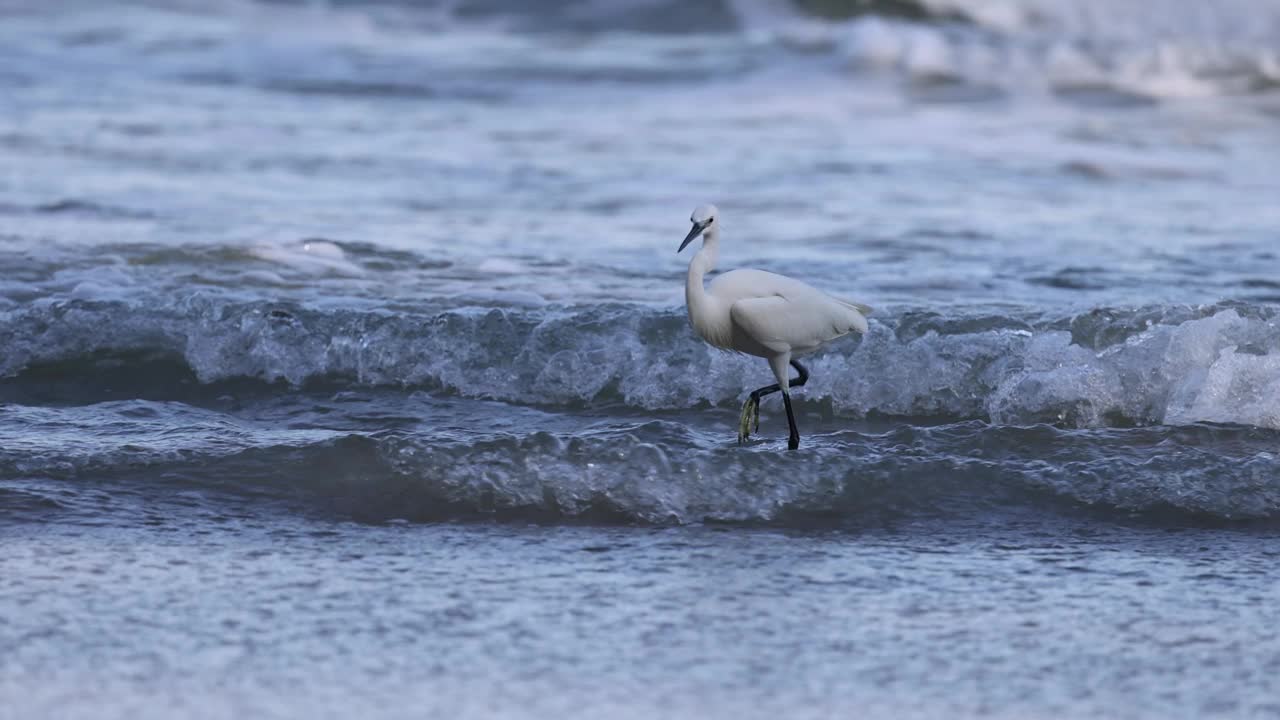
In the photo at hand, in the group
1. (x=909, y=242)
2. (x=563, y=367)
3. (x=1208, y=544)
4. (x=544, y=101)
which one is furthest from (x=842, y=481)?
(x=544, y=101)

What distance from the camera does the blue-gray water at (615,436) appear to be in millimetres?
3533

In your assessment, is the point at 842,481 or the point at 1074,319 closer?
the point at 842,481

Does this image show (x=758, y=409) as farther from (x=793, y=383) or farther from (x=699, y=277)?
(x=699, y=277)

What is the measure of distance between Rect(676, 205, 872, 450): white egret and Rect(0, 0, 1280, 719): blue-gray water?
33cm

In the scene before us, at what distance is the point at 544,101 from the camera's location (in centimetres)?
1511

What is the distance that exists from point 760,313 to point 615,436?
0.51 metres

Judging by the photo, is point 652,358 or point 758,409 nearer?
point 758,409

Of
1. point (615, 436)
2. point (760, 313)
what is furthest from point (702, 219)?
point (615, 436)

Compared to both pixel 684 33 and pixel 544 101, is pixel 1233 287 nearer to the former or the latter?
pixel 544 101

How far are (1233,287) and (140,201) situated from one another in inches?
214

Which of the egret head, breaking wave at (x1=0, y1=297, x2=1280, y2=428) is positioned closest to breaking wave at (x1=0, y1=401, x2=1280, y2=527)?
the egret head

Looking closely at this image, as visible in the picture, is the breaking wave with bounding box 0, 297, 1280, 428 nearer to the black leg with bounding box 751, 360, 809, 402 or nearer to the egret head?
the black leg with bounding box 751, 360, 809, 402

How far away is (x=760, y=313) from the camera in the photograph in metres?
4.88

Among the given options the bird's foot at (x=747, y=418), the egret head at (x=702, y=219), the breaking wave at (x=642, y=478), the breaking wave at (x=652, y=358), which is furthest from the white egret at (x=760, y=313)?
the breaking wave at (x=652, y=358)
